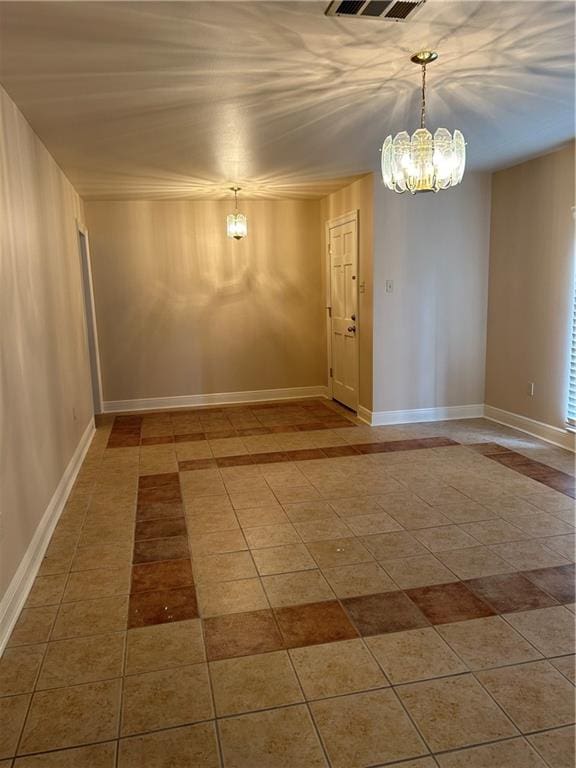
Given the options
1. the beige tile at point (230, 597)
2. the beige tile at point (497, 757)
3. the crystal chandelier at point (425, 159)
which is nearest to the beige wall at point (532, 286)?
the crystal chandelier at point (425, 159)

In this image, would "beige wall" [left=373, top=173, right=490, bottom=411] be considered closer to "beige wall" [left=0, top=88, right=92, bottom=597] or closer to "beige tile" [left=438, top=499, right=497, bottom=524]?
"beige tile" [left=438, top=499, right=497, bottom=524]

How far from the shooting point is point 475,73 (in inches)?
105

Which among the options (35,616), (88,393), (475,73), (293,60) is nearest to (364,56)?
(293,60)

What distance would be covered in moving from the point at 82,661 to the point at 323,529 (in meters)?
1.45

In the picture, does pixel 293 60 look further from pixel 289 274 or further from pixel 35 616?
pixel 289 274

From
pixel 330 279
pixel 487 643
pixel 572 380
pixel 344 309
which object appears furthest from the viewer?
pixel 330 279

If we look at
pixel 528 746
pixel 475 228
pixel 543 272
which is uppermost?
pixel 475 228

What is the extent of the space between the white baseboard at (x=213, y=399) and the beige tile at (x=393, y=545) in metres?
3.81

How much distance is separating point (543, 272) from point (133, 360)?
171 inches

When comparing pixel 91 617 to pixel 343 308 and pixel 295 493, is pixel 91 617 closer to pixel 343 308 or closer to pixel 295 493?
pixel 295 493

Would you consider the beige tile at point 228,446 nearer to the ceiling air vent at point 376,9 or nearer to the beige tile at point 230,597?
the beige tile at point 230,597

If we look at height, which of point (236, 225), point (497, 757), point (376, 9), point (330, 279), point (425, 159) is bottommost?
point (497, 757)

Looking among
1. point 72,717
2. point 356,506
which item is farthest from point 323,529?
point 72,717

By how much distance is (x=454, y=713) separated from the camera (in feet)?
5.70
